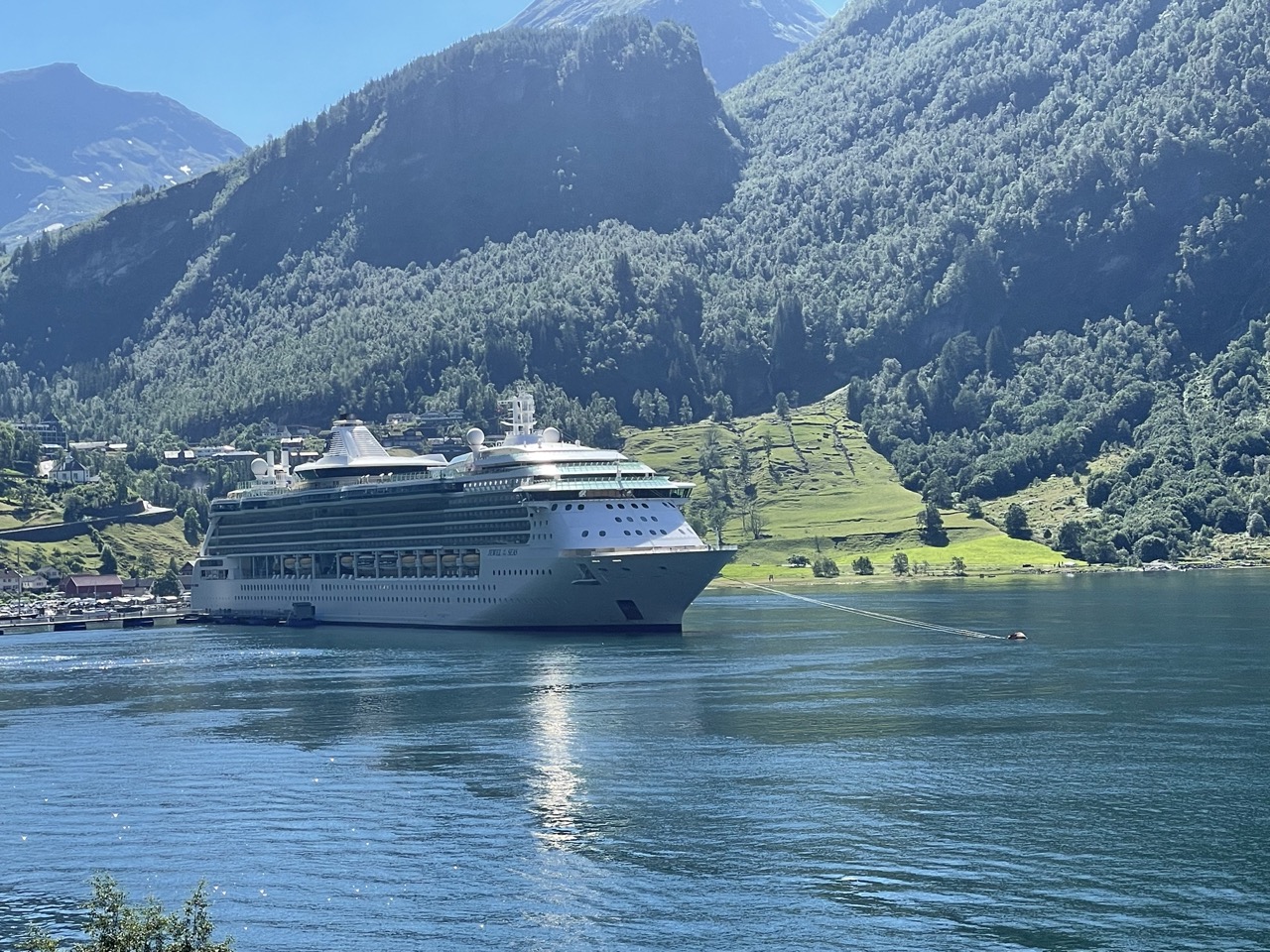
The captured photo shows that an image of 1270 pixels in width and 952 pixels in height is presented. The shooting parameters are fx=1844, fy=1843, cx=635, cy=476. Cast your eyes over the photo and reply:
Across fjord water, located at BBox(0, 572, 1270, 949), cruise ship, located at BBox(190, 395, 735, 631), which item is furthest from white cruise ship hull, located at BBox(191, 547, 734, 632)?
fjord water, located at BBox(0, 572, 1270, 949)

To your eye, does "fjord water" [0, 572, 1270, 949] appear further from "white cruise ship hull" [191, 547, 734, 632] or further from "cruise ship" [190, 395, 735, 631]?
"cruise ship" [190, 395, 735, 631]

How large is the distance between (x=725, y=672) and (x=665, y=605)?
1197 inches

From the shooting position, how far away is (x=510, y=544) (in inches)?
6275

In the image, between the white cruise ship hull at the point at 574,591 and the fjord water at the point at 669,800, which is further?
the white cruise ship hull at the point at 574,591

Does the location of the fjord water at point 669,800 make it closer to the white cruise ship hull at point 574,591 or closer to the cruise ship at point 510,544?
the white cruise ship hull at point 574,591

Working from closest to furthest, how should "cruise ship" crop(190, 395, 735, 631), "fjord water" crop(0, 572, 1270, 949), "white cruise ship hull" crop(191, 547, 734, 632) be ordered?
"fjord water" crop(0, 572, 1270, 949) → "white cruise ship hull" crop(191, 547, 734, 632) → "cruise ship" crop(190, 395, 735, 631)

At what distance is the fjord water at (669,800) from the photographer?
196ft

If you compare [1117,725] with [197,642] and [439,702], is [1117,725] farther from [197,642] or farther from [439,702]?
[197,642]

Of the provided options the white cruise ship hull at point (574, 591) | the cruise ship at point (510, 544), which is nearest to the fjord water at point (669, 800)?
the white cruise ship hull at point (574, 591)

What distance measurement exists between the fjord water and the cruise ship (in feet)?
58.5

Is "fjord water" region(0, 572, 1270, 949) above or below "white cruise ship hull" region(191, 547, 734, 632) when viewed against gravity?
below

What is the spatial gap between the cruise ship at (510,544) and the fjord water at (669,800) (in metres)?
17.8

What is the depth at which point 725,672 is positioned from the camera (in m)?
124

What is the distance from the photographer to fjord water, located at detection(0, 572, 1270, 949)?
196ft
